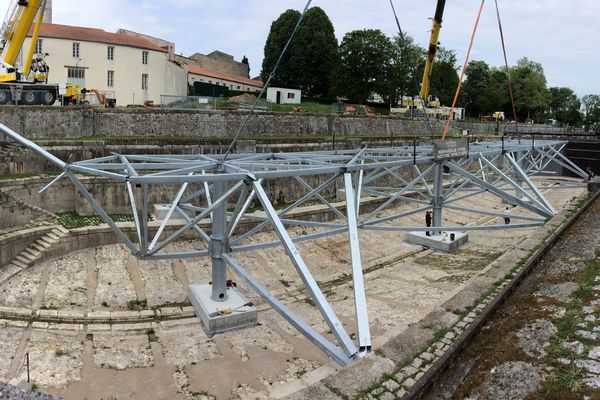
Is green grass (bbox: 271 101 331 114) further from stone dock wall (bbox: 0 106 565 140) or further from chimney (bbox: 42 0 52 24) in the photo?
chimney (bbox: 42 0 52 24)

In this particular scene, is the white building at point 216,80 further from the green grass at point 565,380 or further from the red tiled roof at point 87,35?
the green grass at point 565,380

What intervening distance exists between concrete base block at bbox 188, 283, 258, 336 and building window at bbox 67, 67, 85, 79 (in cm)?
2986

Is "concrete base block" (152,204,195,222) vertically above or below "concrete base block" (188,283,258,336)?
above

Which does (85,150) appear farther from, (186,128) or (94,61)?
(94,61)

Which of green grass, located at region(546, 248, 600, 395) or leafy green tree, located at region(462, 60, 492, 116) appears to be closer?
green grass, located at region(546, 248, 600, 395)

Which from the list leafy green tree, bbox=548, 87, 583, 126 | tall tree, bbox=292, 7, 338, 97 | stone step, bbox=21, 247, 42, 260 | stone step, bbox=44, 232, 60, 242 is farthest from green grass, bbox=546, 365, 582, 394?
leafy green tree, bbox=548, 87, 583, 126

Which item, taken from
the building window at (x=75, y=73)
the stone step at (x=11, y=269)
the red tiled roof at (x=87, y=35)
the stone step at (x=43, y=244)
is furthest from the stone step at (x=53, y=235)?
the red tiled roof at (x=87, y=35)

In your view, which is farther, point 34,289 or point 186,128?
point 186,128

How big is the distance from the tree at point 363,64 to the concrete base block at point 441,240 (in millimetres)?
35940

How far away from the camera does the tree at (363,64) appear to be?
53000 millimetres

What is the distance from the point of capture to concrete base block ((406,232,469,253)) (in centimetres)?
1927

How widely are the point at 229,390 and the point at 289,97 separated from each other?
42.6 meters

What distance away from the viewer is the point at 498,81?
251 feet

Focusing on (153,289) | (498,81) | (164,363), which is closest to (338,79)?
(498,81)
